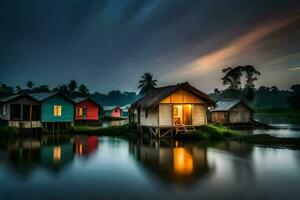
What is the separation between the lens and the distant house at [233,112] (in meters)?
51.8

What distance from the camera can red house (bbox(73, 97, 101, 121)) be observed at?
57500 millimetres

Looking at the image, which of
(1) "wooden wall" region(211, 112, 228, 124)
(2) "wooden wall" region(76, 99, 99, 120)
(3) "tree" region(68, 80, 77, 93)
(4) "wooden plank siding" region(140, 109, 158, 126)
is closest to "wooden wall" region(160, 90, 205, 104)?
(4) "wooden plank siding" region(140, 109, 158, 126)

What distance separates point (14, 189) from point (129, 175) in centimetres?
522

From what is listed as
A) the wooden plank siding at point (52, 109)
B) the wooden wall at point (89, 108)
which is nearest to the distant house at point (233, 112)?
the wooden wall at point (89, 108)

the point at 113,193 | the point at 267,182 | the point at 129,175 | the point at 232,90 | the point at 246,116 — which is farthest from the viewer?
the point at 232,90

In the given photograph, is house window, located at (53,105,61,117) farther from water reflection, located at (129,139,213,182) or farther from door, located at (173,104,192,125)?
water reflection, located at (129,139,213,182)

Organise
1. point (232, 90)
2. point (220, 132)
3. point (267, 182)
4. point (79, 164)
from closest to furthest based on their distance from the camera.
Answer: point (267, 182) → point (79, 164) → point (220, 132) → point (232, 90)

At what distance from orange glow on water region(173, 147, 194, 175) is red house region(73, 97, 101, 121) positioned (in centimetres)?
3794

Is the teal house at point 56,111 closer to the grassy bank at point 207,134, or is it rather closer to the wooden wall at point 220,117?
the grassy bank at point 207,134

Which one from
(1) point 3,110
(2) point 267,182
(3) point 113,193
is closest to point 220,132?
(2) point 267,182

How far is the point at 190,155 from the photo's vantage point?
68.3ft

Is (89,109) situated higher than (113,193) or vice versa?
(89,109)

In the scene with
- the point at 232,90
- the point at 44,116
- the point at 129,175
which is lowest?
the point at 129,175

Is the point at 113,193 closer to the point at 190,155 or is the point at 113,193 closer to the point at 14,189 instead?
the point at 14,189
